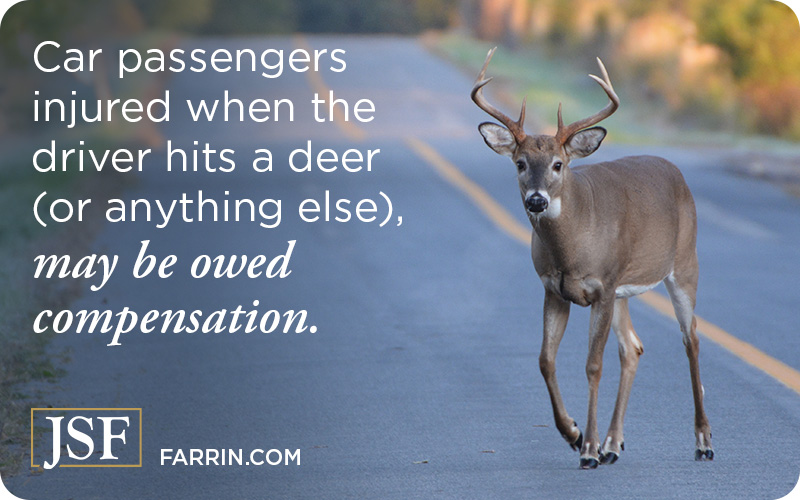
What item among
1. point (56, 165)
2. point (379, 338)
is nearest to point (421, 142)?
point (56, 165)

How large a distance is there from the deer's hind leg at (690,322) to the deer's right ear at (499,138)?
140cm

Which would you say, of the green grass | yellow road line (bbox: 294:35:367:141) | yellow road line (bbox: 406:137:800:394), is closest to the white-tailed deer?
yellow road line (bbox: 406:137:800:394)

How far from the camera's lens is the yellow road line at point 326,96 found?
1269 inches

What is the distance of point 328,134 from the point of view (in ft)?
105

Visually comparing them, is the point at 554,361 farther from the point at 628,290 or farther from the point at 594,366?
the point at 628,290

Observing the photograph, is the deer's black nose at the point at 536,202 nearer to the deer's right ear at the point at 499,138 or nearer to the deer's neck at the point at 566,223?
the deer's neck at the point at 566,223

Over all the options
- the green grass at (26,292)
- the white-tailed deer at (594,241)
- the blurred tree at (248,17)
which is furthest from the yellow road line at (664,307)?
the blurred tree at (248,17)

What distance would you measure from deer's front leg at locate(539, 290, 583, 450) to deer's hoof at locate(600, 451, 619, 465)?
0.60ft

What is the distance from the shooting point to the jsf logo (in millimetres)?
7715

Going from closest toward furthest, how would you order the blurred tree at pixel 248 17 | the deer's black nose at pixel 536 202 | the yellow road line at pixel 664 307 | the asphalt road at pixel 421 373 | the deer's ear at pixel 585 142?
the deer's black nose at pixel 536 202, the deer's ear at pixel 585 142, the asphalt road at pixel 421 373, the yellow road line at pixel 664 307, the blurred tree at pixel 248 17

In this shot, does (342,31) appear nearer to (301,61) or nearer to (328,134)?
(301,61)

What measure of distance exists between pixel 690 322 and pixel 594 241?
920mm

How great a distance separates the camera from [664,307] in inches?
484

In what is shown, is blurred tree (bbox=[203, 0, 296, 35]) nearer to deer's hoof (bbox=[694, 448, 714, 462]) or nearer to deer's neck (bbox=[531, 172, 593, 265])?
deer's neck (bbox=[531, 172, 593, 265])
